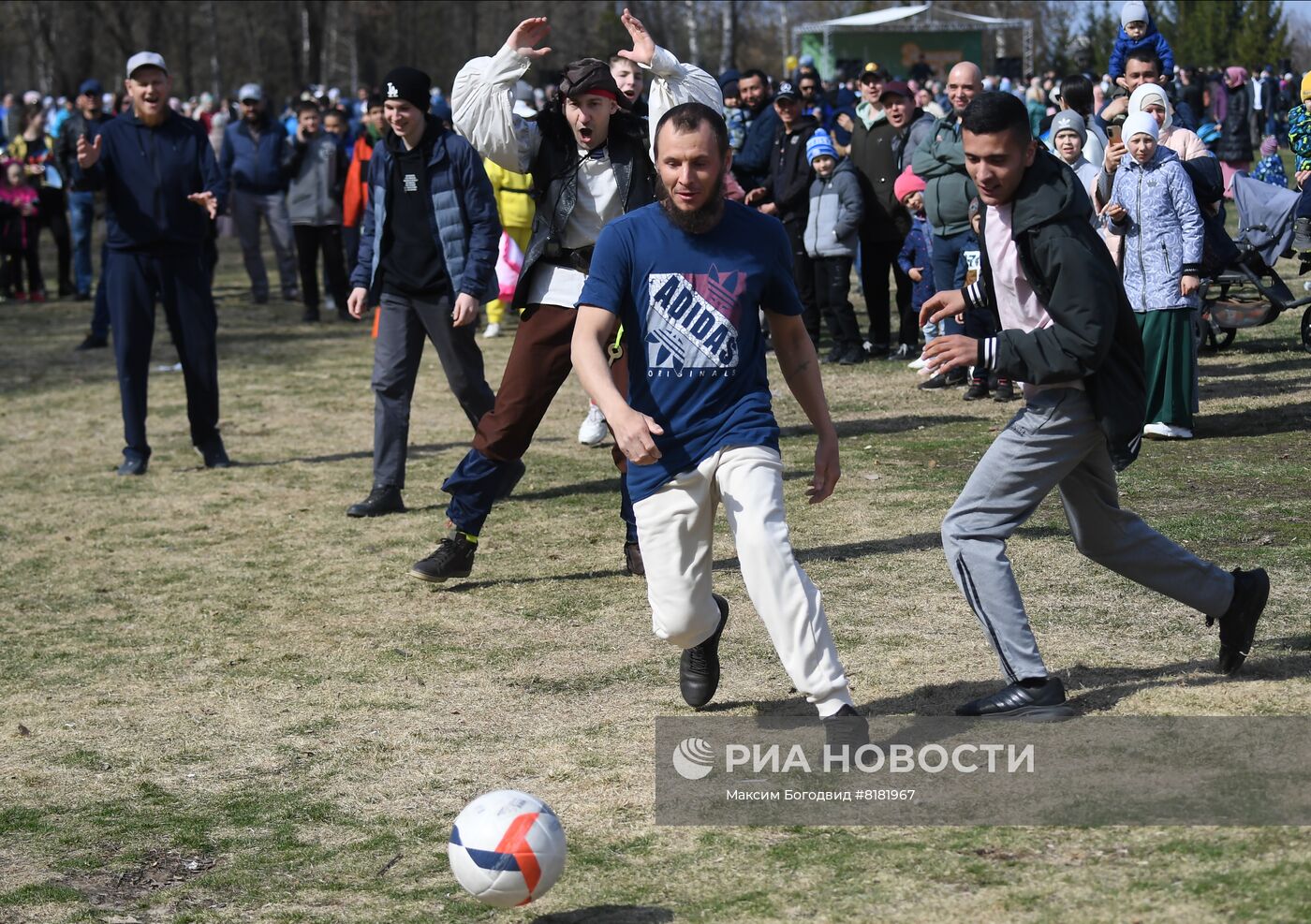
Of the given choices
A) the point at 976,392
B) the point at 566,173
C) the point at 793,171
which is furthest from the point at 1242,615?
the point at 793,171

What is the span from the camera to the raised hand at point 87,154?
966 cm

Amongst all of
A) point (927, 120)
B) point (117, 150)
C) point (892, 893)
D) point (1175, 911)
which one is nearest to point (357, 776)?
point (892, 893)

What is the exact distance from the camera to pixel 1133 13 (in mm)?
13172

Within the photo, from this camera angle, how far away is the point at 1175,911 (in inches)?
149

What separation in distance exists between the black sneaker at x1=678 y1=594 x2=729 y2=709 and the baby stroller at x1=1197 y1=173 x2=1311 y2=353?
26.1 feet

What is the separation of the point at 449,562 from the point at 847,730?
294 cm

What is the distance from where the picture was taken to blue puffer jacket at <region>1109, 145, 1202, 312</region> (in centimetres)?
948

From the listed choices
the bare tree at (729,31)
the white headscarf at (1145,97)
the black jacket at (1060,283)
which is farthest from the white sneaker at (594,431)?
the bare tree at (729,31)

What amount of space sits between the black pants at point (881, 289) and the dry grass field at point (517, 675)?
2.33 metres

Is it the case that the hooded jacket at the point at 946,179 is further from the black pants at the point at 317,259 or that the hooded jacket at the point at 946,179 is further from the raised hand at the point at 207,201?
the black pants at the point at 317,259

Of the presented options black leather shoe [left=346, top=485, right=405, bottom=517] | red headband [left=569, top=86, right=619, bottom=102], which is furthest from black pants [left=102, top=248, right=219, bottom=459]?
red headband [left=569, top=86, right=619, bottom=102]

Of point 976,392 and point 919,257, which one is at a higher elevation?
point 919,257

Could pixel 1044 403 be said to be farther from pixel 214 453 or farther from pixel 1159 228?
pixel 214 453

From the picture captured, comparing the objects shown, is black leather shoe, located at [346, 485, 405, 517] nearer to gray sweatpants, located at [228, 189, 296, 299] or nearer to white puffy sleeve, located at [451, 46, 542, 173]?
white puffy sleeve, located at [451, 46, 542, 173]
